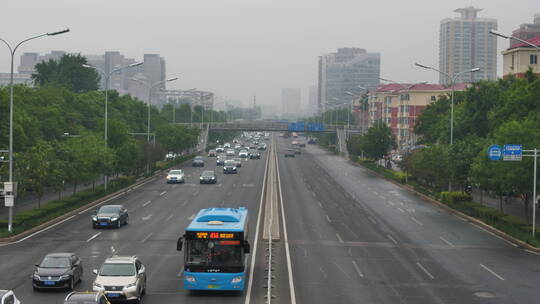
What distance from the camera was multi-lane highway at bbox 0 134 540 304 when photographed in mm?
24062

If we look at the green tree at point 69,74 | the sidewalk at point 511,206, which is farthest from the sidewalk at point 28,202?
the green tree at point 69,74

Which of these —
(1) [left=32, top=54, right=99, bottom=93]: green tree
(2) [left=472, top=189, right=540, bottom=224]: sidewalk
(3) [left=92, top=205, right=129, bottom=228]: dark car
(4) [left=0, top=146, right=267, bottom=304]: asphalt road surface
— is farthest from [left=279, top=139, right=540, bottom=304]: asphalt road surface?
(1) [left=32, top=54, right=99, bottom=93]: green tree

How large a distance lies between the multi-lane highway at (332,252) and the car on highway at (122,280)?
3.06 ft

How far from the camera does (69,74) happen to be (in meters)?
124

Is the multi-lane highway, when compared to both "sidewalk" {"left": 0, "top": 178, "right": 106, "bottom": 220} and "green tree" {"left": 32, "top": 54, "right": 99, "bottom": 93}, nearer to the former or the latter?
"sidewalk" {"left": 0, "top": 178, "right": 106, "bottom": 220}

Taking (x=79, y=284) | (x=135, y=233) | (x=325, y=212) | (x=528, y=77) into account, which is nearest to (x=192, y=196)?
(x=325, y=212)

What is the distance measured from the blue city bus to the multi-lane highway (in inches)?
24.4

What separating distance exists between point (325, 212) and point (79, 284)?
26096 millimetres

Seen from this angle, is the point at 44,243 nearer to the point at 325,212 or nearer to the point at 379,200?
the point at 325,212

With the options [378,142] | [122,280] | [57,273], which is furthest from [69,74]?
[122,280]

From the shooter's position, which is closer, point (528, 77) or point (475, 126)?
point (528, 77)

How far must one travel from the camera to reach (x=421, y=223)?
44.6 metres

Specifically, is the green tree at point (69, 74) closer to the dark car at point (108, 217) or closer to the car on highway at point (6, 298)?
the dark car at point (108, 217)

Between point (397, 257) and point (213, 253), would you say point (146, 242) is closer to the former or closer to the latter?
point (397, 257)
